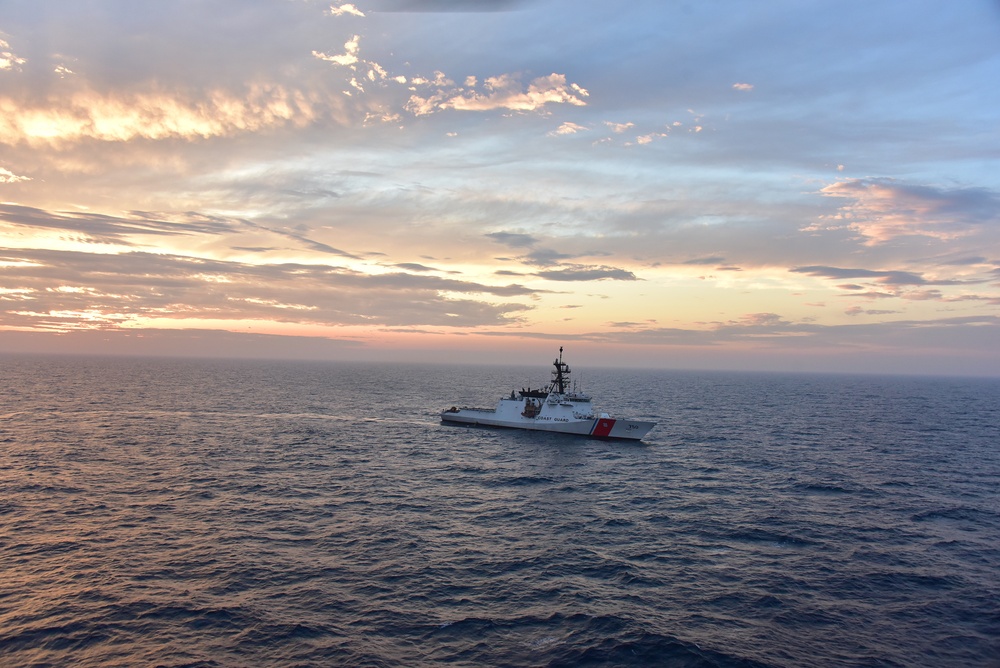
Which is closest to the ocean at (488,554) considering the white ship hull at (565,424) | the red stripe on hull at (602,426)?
the white ship hull at (565,424)

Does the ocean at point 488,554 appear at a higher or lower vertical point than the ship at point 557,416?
lower

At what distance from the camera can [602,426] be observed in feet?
287

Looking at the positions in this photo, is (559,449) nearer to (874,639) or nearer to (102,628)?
(874,639)

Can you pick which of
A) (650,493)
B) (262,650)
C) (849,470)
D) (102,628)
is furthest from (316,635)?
(849,470)

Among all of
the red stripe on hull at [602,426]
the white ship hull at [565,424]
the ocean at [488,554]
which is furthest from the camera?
the red stripe on hull at [602,426]

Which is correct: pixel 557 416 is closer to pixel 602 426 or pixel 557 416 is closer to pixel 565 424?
pixel 565 424

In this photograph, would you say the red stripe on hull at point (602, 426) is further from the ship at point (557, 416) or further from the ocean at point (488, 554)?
the ocean at point (488, 554)

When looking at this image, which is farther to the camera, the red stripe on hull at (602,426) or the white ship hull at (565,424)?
the red stripe on hull at (602,426)

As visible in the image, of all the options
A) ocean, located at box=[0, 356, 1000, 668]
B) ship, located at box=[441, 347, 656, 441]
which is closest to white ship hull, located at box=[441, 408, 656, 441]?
ship, located at box=[441, 347, 656, 441]

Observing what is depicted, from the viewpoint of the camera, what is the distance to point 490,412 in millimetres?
99688

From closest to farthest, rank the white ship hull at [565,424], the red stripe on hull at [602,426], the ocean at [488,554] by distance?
the ocean at [488,554]
the white ship hull at [565,424]
the red stripe on hull at [602,426]

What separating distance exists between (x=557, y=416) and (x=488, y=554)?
5518cm

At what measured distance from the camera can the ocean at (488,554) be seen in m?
26.4

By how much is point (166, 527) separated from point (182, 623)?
16.7 meters
